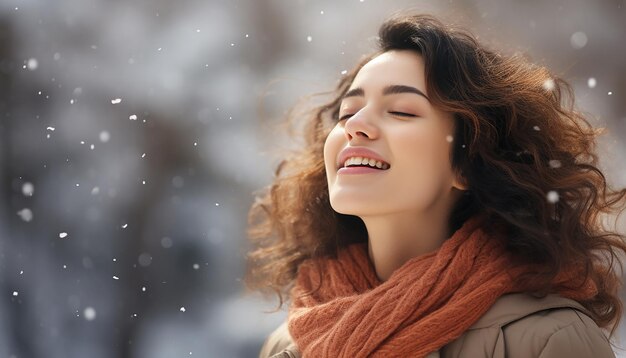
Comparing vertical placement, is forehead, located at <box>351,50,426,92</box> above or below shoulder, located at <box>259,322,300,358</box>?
above

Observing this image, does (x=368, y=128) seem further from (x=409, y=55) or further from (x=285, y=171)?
(x=285, y=171)

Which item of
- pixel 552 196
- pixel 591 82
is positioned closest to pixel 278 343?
pixel 552 196

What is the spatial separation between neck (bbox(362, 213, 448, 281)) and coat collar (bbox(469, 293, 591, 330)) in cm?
26

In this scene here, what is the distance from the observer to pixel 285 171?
2285mm

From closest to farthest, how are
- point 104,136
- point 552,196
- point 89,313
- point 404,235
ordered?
1. point 552,196
2. point 404,235
3. point 89,313
4. point 104,136

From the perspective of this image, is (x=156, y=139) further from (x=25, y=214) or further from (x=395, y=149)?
(x=395, y=149)

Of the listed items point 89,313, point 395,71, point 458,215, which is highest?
point 395,71

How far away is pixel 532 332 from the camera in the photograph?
152cm

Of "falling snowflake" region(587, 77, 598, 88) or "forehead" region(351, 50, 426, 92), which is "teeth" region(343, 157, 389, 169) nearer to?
"forehead" region(351, 50, 426, 92)

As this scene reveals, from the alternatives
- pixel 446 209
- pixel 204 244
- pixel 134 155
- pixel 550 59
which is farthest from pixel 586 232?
pixel 134 155

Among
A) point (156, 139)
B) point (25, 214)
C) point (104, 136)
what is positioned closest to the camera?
point (25, 214)

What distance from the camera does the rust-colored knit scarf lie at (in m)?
1.54

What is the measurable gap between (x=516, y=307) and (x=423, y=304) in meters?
0.19

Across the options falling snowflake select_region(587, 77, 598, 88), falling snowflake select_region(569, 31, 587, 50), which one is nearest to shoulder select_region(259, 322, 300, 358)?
falling snowflake select_region(587, 77, 598, 88)
